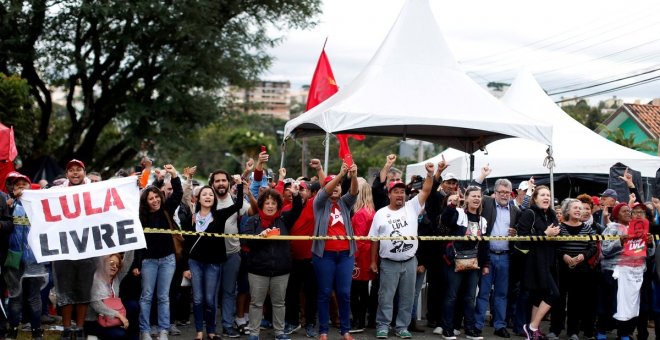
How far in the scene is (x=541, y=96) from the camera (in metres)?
19.1

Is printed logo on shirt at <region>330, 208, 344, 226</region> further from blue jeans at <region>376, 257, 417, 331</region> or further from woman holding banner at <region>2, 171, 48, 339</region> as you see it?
woman holding banner at <region>2, 171, 48, 339</region>

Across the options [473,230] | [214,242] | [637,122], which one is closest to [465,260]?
[473,230]

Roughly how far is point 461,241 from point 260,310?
2.54 m

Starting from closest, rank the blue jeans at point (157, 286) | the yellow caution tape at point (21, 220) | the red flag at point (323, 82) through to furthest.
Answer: the blue jeans at point (157, 286) < the yellow caution tape at point (21, 220) < the red flag at point (323, 82)

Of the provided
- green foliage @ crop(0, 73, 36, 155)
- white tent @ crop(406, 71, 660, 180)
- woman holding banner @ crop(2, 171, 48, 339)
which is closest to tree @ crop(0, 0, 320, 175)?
green foliage @ crop(0, 73, 36, 155)

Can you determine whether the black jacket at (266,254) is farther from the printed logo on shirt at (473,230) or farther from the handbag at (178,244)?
the printed logo on shirt at (473,230)

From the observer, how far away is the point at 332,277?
30.4ft

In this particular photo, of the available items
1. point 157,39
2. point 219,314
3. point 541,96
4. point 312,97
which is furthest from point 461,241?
point 157,39

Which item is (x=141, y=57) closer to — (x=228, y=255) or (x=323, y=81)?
(x=323, y=81)

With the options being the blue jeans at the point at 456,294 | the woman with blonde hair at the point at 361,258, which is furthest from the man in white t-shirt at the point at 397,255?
the blue jeans at the point at 456,294

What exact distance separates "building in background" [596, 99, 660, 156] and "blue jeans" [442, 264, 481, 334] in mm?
32666

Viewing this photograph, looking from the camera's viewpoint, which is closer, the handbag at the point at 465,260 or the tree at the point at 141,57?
the handbag at the point at 465,260

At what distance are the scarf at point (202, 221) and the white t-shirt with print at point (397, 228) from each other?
76.1 inches

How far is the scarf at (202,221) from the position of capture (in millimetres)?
9242
